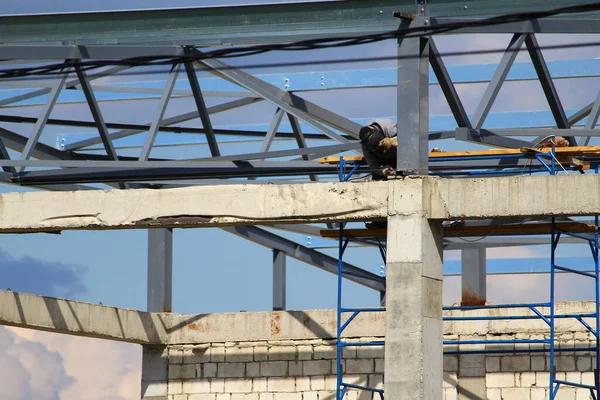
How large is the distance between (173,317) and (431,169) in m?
5.71

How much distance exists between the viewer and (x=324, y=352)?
16219mm

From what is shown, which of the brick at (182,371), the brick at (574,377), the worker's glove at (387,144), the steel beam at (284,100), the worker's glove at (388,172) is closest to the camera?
the worker's glove at (388,172)

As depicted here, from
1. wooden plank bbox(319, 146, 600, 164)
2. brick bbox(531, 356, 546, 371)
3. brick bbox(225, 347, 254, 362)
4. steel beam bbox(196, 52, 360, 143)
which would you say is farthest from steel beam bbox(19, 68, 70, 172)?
brick bbox(531, 356, 546, 371)

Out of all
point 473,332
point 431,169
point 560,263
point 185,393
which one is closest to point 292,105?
point 431,169

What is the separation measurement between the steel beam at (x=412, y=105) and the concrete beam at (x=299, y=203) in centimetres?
29

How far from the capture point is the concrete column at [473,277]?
58.1 feet

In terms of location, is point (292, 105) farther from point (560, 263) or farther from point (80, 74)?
point (560, 263)

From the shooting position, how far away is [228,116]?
60.2 ft

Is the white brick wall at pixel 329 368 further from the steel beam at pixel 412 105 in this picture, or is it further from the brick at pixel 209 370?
the steel beam at pixel 412 105

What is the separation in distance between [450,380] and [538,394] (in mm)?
1288

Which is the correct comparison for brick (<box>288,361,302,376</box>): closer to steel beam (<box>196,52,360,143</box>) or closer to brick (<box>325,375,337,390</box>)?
brick (<box>325,375,337,390</box>)

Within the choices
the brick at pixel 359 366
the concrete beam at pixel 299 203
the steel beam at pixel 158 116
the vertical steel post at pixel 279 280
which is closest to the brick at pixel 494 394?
the brick at pixel 359 366

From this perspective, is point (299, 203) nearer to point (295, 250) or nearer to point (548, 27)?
point (548, 27)

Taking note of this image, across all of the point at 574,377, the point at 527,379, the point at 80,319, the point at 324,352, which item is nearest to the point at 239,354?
the point at 324,352
